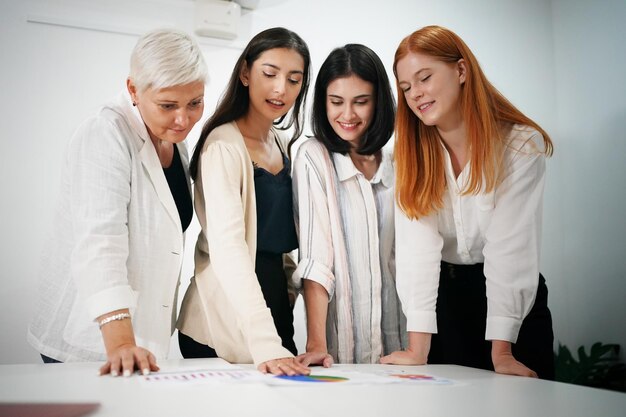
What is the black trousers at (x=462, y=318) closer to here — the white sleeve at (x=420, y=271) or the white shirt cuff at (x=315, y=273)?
the white sleeve at (x=420, y=271)

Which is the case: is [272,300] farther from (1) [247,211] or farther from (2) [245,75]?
(2) [245,75]

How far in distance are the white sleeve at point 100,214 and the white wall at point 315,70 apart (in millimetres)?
785

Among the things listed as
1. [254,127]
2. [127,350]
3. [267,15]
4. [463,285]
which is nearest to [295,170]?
[254,127]

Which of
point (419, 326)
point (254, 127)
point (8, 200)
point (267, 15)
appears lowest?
point (419, 326)

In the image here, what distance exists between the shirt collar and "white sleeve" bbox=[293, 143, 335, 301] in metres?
0.07

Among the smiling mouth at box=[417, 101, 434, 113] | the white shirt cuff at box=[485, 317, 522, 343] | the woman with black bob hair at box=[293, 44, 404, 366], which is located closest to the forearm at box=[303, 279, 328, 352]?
the woman with black bob hair at box=[293, 44, 404, 366]

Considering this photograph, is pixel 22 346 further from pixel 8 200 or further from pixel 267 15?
pixel 267 15

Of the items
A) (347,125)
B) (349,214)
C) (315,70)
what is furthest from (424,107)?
(315,70)

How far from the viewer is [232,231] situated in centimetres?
126

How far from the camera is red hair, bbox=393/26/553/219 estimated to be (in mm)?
1363

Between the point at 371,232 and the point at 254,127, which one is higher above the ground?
the point at 254,127

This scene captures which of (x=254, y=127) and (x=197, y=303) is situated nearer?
(x=197, y=303)

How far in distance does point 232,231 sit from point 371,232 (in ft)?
1.56

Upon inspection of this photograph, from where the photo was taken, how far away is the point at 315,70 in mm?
2332
